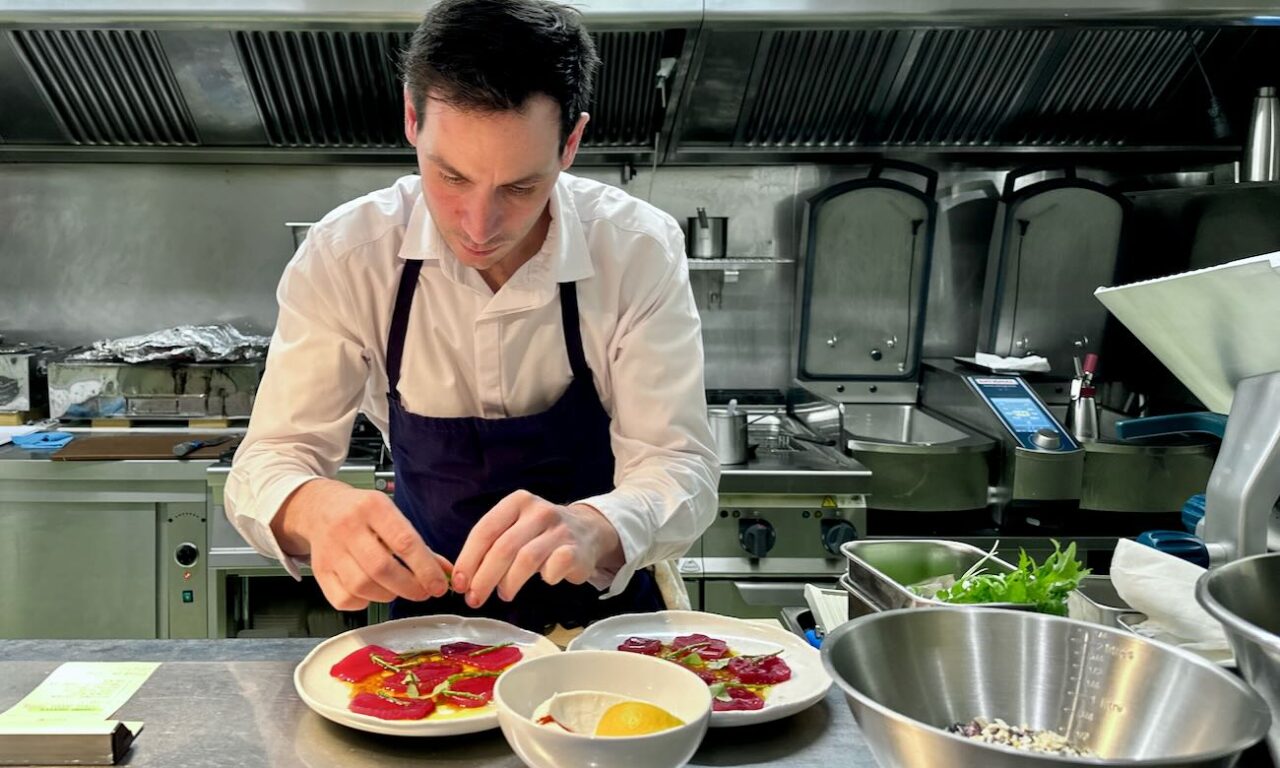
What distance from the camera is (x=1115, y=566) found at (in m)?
1.41

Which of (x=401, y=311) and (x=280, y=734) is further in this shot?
(x=401, y=311)

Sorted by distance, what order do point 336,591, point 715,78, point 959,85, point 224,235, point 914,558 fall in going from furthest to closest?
1. point 224,235
2. point 959,85
3. point 715,78
4. point 914,558
5. point 336,591

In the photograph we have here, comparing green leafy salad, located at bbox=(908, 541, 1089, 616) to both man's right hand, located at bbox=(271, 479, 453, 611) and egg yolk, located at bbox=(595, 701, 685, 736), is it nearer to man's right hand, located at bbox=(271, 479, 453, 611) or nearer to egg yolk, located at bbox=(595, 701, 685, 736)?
egg yolk, located at bbox=(595, 701, 685, 736)

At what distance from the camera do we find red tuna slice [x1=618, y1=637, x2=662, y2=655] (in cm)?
151

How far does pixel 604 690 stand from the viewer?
1.25m

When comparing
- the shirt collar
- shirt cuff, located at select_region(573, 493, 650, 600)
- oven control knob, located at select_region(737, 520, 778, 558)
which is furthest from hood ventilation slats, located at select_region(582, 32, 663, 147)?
shirt cuff, located at select_region(573, 493, 650, 600)

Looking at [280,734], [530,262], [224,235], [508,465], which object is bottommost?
[280,734]

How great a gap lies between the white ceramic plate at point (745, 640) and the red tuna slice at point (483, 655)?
91 millimetres

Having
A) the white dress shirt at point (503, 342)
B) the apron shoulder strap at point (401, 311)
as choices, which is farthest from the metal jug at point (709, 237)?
the apron shoulder strap at point (401, 311)

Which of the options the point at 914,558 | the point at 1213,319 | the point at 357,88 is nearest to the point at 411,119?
the point at 914,558

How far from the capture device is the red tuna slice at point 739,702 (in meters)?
1.30

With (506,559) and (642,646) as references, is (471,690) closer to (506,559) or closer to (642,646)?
(506,559)

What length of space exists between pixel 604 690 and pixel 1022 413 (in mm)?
2795

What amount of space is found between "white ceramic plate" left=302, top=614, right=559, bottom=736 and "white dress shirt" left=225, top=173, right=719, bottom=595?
0.74ft
